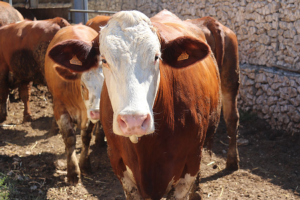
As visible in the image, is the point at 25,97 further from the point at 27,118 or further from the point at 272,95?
the point at 272,95

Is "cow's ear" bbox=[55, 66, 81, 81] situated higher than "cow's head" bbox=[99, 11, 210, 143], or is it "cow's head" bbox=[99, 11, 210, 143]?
"cow's head" bbox=[99, 11, 210, 143]

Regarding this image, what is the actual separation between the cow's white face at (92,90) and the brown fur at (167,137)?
46.3 inches

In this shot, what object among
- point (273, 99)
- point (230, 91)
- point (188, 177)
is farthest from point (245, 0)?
point (188, 177)

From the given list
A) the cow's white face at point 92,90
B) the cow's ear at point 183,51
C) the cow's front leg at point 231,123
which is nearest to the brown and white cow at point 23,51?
the cow's white face at point 92,90

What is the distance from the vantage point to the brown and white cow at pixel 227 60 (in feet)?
14.1

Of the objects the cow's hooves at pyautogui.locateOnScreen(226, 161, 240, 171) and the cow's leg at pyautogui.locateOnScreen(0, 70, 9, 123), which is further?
the cow's leg at pyautogui.locateOnScreen(0, 70, 9, 123)

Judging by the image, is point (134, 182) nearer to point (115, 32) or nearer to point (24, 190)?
point (115, 32)

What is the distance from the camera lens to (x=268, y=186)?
4.31 m

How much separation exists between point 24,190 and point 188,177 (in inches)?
85.5

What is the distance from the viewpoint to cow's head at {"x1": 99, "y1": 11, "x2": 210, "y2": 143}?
5.79 ft

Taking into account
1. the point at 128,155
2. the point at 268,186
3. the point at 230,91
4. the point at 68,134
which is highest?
the point at 128,155

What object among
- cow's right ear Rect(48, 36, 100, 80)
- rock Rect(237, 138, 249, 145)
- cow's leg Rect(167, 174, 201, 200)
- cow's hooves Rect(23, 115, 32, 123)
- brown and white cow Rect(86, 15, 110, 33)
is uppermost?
cow's right ear Rect(48, 36, 100, 80)

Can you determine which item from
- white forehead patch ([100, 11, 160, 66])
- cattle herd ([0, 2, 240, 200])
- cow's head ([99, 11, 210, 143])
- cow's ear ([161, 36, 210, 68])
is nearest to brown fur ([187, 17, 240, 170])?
cattle herd ([0, 2, 240, 200])

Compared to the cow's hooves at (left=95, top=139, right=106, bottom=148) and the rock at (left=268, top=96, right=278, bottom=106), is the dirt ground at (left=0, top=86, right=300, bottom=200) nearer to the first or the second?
the cow's hooves at (left=95, top=139, right=106, bottom=148)
